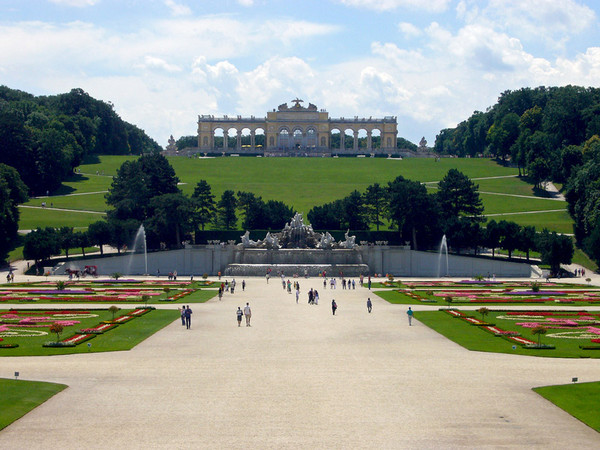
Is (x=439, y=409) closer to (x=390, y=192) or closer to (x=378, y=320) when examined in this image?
(x=378, y=320)

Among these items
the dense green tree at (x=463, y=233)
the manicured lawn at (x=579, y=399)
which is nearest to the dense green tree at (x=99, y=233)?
the dense green tree at (x=463, y=233)

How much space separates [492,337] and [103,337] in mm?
13675

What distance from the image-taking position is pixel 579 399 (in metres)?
19.2

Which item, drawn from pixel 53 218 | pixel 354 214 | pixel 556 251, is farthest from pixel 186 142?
pixel 556 251

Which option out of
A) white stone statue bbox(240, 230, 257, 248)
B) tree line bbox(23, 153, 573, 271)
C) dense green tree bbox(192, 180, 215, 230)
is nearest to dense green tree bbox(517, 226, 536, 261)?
tree line bbox(23, 153, 573, 271)

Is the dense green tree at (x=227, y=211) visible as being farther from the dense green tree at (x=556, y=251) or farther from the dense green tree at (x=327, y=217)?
the dense green tree at (x=556, y=251)

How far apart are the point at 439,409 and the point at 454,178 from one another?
58.7m

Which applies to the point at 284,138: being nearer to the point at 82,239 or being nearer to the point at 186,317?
the point at 82,239

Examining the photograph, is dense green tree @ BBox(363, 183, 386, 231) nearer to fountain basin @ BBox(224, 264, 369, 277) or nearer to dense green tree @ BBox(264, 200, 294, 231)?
dense green tree @ BBox(264, 200, 294, 231)

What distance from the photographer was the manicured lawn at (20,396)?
17.8 metres

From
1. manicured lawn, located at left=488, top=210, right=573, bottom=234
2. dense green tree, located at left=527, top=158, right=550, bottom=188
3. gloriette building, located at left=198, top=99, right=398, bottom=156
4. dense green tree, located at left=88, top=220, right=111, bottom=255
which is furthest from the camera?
gloriette building, located at left=198, top=99, right=398, bottom=156

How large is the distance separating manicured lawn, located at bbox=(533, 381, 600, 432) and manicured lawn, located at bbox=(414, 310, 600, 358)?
492cm

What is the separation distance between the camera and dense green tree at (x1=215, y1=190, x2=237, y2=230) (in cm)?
7788

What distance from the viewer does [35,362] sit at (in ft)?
78.2
